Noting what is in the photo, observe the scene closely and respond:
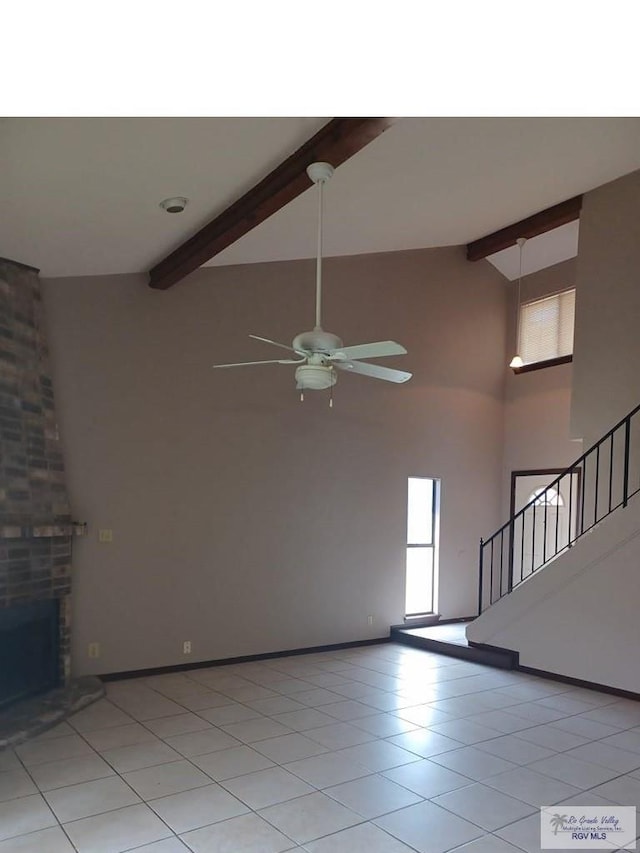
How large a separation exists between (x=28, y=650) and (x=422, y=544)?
4490 mm

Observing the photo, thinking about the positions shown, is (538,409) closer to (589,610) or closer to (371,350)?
(589,610)

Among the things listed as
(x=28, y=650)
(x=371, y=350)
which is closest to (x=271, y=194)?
(x=371, y=350)

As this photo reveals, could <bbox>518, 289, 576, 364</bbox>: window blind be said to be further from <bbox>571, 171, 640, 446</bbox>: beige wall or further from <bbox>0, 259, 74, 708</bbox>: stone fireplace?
<bbox>0, 259, 74, 708</bbox>: stone fireplace

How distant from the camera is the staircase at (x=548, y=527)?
616 centimetres

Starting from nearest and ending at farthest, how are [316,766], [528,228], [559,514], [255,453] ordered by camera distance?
[316,766] → [255,453] → [528,228] → [559,514]

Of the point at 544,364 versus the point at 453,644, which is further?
the point at 544,364

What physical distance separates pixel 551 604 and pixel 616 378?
2.27 m

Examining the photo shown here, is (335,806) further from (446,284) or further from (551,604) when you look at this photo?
(446,284)

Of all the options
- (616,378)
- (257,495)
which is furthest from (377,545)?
(616,378)

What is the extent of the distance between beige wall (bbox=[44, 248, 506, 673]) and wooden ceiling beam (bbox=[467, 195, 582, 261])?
0.32 meters

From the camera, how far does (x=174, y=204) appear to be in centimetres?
427

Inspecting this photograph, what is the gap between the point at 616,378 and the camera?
20.8ft

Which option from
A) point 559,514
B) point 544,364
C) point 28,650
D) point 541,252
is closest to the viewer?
point 28,650

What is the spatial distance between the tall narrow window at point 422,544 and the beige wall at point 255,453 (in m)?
0.16
